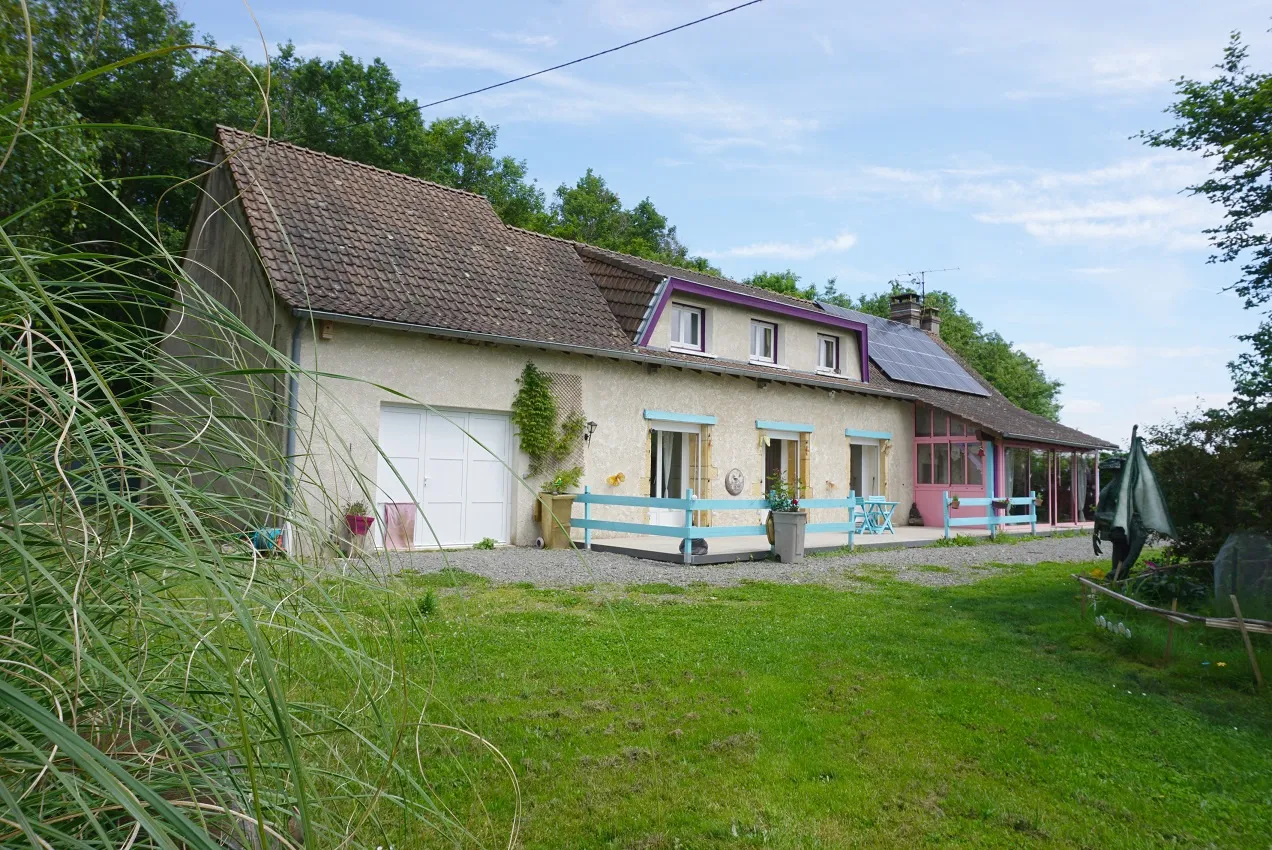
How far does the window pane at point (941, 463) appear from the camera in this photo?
18.1 metres

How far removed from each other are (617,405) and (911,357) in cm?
1151

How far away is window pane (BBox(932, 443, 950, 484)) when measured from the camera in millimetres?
18141

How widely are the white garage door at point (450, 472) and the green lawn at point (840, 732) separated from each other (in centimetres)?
465

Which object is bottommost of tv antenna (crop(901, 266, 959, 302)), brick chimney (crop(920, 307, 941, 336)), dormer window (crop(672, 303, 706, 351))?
dormer window (crop(672, 303, 706, 351))

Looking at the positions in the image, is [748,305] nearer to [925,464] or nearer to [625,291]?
[625,291]

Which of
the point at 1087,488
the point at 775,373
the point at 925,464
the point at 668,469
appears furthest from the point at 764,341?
the point at 1087,488

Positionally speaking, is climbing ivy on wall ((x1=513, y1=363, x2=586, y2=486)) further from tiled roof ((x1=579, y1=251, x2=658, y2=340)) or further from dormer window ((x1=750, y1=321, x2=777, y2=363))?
dormer window ((x1=750, y1=321, x2=777, y2=363))

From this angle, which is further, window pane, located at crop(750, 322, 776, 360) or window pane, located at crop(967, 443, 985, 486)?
window pane, located at crop(967, 443, 985, 486)

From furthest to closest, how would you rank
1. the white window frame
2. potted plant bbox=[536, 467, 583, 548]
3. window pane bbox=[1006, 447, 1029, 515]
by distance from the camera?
window pane bbox=[1006, 447, 1029, 515] → the white window frame → potted plant bbox=[536, 467, 583, 548]

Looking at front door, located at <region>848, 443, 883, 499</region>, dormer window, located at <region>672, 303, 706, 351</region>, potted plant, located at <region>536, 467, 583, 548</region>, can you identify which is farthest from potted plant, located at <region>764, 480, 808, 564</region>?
front door, located at <region>848, 443, 883, 499</region>

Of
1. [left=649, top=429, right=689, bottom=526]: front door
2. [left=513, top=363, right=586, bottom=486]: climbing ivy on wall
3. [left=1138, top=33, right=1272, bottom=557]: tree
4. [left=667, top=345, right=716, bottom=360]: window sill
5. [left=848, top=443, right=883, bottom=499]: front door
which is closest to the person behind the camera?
[left=1138, top=33, right=1272, bottom=557]: tree

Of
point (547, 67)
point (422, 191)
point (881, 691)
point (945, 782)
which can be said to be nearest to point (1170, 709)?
point (881, 691)

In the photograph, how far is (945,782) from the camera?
10.7 feet

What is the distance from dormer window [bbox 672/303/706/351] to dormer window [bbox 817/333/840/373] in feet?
12.6
